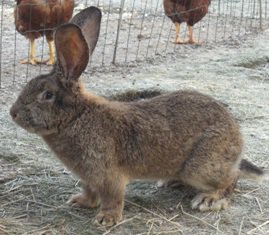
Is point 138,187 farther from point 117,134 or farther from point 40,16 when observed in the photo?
point 40,16

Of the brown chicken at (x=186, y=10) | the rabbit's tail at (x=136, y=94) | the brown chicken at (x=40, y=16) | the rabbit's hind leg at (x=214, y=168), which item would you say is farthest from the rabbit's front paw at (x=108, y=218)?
the brown chicken at (x=186, y=10)

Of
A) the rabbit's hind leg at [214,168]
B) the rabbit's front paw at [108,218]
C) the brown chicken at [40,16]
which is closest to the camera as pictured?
the rabbit's front paw at [108,218]

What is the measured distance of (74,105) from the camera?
3.22 meters

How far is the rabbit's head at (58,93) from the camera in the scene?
311 cm

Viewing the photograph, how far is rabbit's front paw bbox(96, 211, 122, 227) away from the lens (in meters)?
3.22

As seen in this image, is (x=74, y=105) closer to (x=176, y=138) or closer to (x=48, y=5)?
(x=176, y=138)

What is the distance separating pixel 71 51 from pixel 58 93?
0.72 ft

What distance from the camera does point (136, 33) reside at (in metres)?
8.98

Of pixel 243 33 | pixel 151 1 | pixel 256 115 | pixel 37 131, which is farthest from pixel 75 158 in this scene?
pixel 151 1

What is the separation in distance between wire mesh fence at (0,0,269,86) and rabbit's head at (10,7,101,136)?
314 centimetres

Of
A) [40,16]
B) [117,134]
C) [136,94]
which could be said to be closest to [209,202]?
[117,134]

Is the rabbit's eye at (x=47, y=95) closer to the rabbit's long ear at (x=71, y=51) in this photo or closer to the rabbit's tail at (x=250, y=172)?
the rabbit's long ear at (x=71, y=51)

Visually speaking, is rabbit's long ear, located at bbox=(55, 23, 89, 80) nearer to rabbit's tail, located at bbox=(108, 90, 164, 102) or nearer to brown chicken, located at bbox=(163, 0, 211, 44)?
rabbit's tail, located at bbox=(108, 90, 164, 102)

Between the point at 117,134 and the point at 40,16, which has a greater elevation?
the point at 117,134
